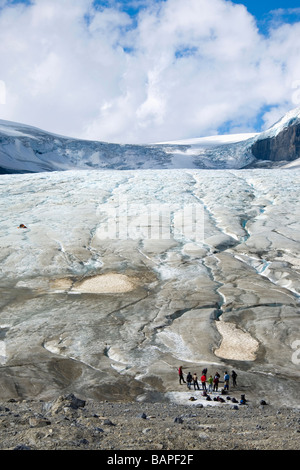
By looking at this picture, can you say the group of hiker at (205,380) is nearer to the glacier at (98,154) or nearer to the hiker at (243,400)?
the hiker at (243,400)

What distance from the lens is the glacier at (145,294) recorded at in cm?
1291

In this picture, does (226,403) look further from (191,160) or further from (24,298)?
(191,160)

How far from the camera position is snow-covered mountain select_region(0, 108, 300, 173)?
334ft

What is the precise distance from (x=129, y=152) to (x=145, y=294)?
3868 inches

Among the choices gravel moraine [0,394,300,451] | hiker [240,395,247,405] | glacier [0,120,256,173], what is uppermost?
glacier [0,120,256,173]

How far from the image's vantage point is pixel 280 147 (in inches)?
4968

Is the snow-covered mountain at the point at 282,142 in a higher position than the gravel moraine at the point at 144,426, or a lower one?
higher

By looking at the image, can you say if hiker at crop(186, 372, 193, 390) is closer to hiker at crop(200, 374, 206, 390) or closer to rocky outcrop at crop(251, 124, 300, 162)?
hiker at crop(200, 374, 206, 390)

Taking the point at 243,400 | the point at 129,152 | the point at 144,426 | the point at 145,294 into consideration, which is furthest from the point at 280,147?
the point at 144,426

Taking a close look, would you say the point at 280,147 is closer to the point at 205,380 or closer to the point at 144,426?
the point at 205,380

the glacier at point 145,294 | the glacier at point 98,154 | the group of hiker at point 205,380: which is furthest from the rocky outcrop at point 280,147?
the group of hiker at point 205,380

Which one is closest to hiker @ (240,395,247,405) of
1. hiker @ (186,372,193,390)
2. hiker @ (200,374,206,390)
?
hiker @ (200,374,206,390)

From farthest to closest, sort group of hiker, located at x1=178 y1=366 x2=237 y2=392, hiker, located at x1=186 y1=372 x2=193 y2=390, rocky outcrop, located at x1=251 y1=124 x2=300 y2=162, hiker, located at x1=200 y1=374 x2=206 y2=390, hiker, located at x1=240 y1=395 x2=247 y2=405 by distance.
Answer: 1. rocky outcrop, located at x1=251 y1=124 x2=300 y2=162
2. hiker, located at x1=186 y1=372 x2=193 y2=390
3. group of hiker, located at x1=178 y1=366 x2=237 y2=392
4. hiker, located at x1=200 y1=374 x2=206 y2=390
5. hiker, located at x1=240 y1=395 x2=247 y2=405
